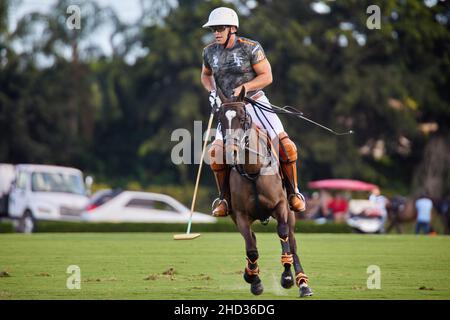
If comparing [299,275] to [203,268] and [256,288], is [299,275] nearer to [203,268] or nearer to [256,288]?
[256,288]

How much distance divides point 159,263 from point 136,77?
1724 inches

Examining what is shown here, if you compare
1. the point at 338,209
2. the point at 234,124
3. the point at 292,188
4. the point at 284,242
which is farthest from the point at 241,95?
the point at 338,209

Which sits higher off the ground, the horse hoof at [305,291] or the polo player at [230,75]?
the polo player at [230,75]

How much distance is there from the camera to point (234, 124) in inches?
496

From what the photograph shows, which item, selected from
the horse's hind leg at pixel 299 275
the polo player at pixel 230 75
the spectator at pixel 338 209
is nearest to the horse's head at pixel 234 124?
the polo player at pixel 230 75

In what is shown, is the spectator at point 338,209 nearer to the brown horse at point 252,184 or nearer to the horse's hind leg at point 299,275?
the horse's hind leg at point 299,275

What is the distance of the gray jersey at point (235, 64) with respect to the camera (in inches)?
531

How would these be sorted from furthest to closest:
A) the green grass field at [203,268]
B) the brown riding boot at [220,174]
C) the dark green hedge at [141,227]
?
the dark green hedge at [141,227] → the brown riding boot at [220,174] → the green grass field at [203,268]

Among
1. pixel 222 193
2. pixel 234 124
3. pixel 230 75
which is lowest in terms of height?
pixel 222 193

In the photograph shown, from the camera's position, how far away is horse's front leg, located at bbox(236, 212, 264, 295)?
1300 centimetres

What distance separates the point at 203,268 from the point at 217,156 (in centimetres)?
339

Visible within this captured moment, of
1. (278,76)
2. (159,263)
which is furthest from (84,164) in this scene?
(159,263)

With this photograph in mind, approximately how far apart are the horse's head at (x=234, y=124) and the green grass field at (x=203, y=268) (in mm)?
1788

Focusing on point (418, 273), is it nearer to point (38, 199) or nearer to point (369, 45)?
point (38, 199)
